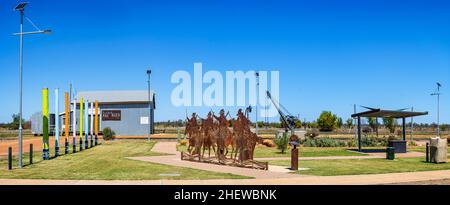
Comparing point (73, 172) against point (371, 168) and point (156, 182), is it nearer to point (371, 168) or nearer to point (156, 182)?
point (156, 182)

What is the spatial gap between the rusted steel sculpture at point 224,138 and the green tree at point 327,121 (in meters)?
60.5

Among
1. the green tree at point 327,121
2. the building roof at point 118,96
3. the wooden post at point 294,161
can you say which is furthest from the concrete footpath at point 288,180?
the green tree at point 327,121

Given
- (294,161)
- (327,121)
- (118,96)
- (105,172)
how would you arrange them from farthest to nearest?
(327,121) → (118,96) → (294,161) → (105,172)

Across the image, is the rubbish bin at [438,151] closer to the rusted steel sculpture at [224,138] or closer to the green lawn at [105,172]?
the rusted steel sculpture at [224,138]

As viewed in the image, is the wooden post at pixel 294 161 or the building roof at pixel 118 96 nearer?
the wooden post at pixel 294 161

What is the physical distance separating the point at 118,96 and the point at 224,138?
44.6m

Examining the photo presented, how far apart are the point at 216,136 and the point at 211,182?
750cm

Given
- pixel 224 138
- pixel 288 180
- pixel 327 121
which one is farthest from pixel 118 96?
pixel 288 180

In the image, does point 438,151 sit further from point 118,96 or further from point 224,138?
point 118,96

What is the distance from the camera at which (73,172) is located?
17.8 metres

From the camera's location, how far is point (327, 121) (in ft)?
270

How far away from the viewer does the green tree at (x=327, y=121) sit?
82.0 m
